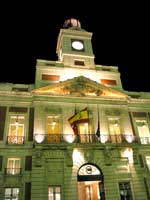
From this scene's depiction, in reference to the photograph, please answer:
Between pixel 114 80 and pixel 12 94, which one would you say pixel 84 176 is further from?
pixel 114 80

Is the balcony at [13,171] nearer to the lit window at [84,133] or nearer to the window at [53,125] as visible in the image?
the window at [53,125]

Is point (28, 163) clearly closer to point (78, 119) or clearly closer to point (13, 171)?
point (13, 171)

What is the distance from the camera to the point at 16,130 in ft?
65.6

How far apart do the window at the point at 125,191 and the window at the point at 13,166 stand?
8.65 meters

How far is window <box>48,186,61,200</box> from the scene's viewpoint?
17220 millimetres

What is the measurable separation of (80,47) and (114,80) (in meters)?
6.34

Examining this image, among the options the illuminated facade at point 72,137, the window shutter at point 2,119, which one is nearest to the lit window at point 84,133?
the illuminated facade at point 72,137

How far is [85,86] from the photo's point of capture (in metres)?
22.6

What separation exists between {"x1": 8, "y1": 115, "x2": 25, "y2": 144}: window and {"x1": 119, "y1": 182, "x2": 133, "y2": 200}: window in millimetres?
9312

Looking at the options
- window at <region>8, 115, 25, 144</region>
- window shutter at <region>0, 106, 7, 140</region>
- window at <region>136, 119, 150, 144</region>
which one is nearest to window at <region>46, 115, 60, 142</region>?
window at <region>8, 115, 25, 144</region>

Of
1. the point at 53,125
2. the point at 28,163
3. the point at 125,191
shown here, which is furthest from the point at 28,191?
the point at 125,191

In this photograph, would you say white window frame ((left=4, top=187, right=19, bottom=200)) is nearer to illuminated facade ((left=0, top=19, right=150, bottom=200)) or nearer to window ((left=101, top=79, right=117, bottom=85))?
illuminated facade ((left=0, top=19, right=150, bottom=200))

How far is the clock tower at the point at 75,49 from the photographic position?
2583 centimetres

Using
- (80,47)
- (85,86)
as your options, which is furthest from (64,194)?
(80,47)
